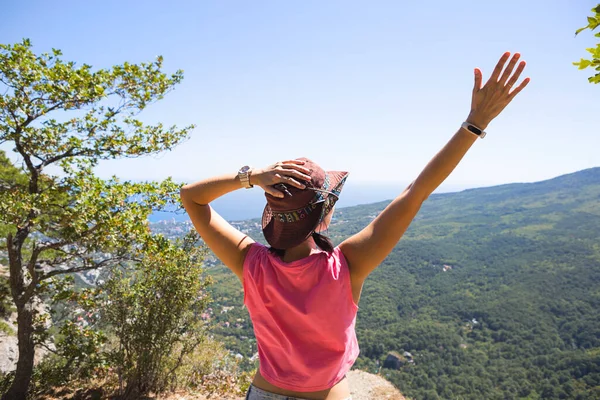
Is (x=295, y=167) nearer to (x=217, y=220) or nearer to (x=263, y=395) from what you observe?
(x=217, y=220)

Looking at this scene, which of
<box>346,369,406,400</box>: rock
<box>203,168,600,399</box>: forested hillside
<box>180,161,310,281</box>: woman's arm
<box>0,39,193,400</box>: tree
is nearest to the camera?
<box>180,161,310,281</box>: woman's arm

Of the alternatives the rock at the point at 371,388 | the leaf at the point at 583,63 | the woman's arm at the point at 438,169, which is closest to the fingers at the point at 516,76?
the woman's arm at the point at 438,169

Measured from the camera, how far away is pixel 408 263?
116938 millimetres

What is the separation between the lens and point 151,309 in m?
6.27

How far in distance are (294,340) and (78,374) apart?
7.64 metres

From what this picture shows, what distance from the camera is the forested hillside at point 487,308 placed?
55.3 metres

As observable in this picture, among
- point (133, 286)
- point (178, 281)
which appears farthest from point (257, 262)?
point (133, 286)

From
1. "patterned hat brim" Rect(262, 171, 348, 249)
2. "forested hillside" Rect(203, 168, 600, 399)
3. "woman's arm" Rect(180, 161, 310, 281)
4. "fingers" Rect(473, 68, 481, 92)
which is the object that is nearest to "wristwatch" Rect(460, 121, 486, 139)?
"fingers" Rect(473, 68, 481, 92)

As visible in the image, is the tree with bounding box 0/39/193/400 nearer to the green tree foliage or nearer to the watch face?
the green tree foliage

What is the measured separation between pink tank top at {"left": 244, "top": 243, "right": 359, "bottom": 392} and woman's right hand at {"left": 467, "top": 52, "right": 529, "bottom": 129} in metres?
0.70

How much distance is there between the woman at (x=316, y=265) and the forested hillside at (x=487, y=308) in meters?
26.8

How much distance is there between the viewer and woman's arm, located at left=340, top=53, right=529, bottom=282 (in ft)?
3.96

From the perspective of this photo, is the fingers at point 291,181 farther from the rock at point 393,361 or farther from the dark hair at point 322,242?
the rock at point 393,361

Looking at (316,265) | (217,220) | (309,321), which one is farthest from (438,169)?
(217,220)
